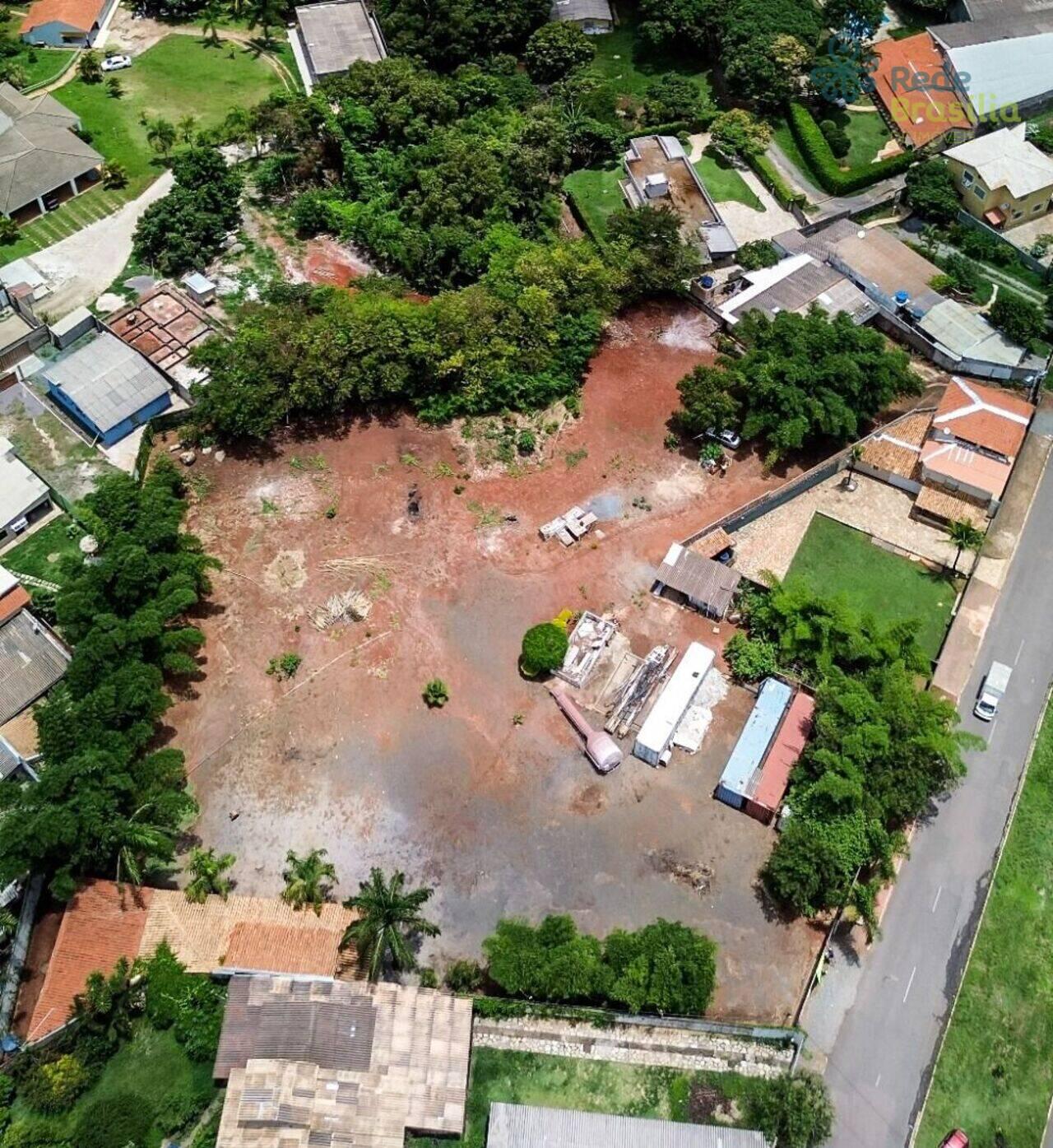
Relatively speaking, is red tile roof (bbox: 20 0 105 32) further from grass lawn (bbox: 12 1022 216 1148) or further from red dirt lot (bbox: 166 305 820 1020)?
grass lawn (bbox: 12 1022 216 1148)

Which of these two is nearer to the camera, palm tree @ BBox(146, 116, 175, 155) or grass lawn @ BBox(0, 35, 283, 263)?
grass lawn @ BBox(0, 35, 283, 263)

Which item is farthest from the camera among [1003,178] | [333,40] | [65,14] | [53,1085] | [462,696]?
[65,14]

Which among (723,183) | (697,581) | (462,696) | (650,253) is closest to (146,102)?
(650,253)

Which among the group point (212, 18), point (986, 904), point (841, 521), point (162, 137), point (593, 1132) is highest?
point (212, 18)

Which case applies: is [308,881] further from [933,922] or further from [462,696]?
[933,922]

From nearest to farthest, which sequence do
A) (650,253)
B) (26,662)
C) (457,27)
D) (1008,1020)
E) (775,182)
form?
1. (1008,1020)
2. (26,662)
3. (650,253)
4. (775,182)
5. (457,27)

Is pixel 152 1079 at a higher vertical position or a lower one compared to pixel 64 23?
lower

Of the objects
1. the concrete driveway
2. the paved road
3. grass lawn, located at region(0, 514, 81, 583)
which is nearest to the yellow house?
the paved road
